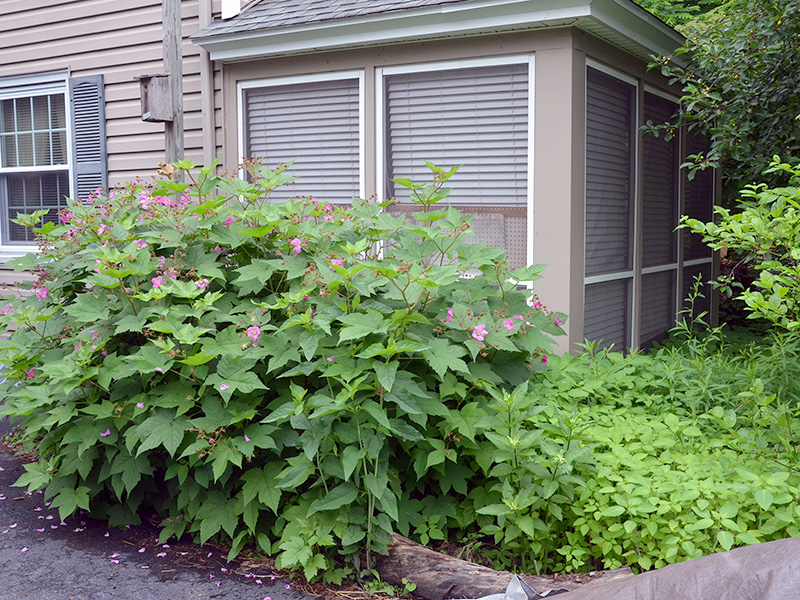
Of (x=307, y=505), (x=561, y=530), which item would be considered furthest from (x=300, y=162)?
(x=561, y=530)

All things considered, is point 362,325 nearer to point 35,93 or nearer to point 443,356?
point 443,356

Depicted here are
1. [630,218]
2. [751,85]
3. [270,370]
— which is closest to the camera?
[270,370]

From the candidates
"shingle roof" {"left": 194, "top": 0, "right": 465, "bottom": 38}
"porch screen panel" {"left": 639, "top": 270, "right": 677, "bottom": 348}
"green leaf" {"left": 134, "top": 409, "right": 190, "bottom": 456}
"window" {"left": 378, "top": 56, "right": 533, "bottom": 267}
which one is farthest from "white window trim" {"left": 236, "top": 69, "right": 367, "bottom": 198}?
"green leaf" {"left": 134, "top": 409, "right": 190, "bottom": 456}

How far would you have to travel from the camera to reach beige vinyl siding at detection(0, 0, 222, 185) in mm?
6414

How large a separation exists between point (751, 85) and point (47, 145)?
661cm

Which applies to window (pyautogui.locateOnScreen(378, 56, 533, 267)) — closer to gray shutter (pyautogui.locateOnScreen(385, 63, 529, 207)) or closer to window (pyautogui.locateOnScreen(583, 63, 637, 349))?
gray shutter (pyautogui.locateOnScreen(385, 63, 529, 207))

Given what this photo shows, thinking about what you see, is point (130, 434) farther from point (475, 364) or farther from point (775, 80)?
point (775, 80)

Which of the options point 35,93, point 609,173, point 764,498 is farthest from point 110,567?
point 35,93

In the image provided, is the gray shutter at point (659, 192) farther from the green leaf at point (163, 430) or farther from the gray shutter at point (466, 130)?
the green leaf at point (163, 430)

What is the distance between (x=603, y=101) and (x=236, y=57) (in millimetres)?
2945

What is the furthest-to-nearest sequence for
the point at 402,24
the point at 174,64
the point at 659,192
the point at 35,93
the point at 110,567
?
the point at 35,93 < the point at 659,192 < the point at 174,64 < the point at 402,24 < the point at 110,567

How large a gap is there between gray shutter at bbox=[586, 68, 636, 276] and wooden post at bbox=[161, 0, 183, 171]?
3.32 meters

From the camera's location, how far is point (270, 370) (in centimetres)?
299

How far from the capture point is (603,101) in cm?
528
